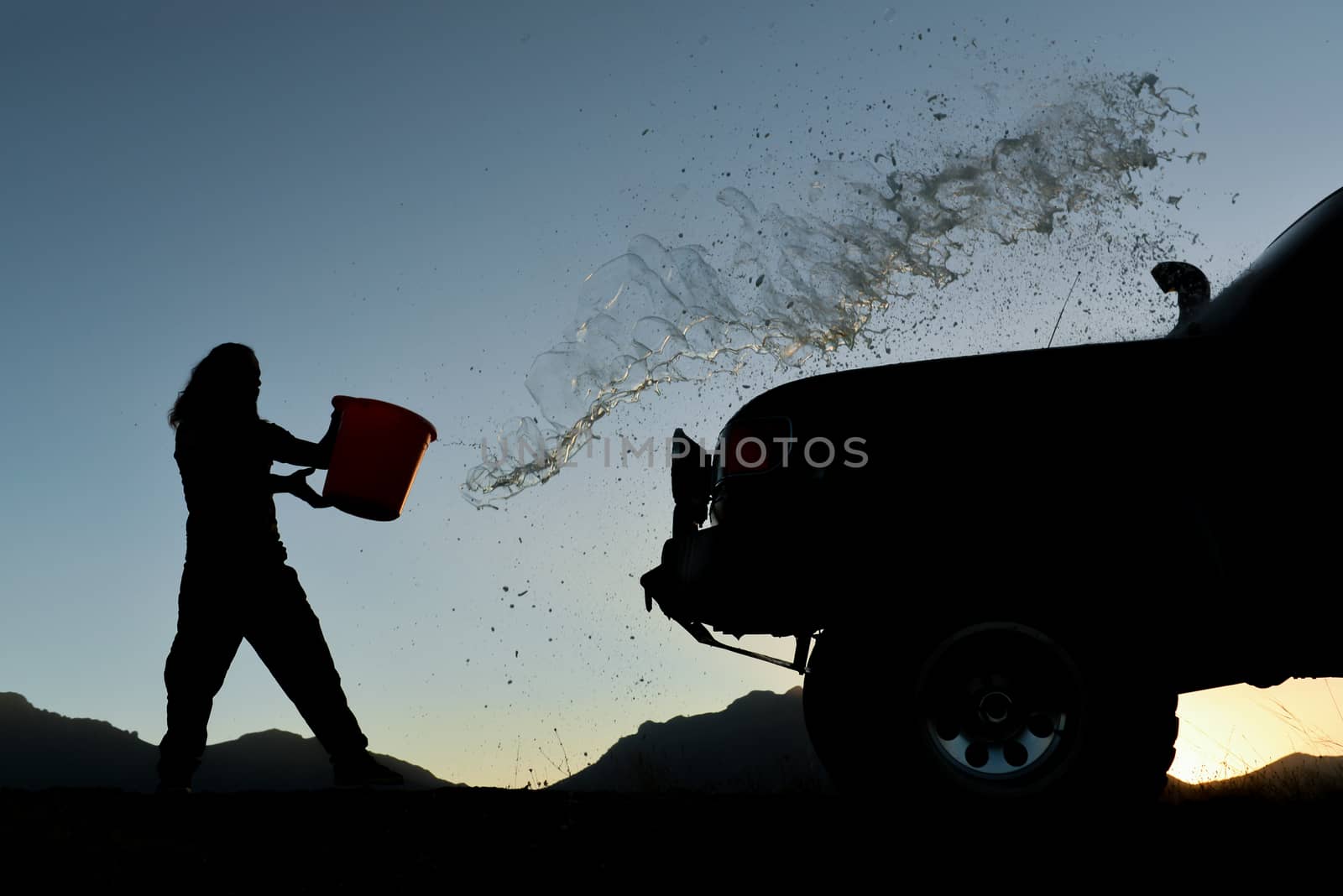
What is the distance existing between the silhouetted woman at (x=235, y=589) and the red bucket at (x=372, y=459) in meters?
0.35

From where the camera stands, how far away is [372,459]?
567cm

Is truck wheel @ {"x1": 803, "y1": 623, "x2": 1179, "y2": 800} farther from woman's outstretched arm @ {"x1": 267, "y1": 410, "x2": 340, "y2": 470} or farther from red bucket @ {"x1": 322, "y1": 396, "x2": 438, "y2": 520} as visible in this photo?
woman's outstretched arm @ {"x1": 267, "y1": 410, "x2": 340, "y2": 470}

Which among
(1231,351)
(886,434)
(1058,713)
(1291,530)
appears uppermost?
(1231,351)

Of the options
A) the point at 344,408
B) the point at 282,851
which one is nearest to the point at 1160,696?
the point at 282,851

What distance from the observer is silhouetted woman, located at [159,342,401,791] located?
17.3ft

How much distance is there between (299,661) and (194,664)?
47 cm

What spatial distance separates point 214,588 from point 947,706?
356 cm

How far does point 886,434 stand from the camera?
3.84 m

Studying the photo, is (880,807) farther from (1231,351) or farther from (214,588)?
(214,588)

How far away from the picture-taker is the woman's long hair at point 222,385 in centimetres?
543

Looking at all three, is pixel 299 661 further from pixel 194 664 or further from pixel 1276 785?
pixel 1276 785

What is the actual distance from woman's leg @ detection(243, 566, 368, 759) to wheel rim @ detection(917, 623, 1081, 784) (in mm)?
3077

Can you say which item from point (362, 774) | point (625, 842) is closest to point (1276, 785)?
point (625, 842)

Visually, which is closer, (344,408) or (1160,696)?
(1160,696)
